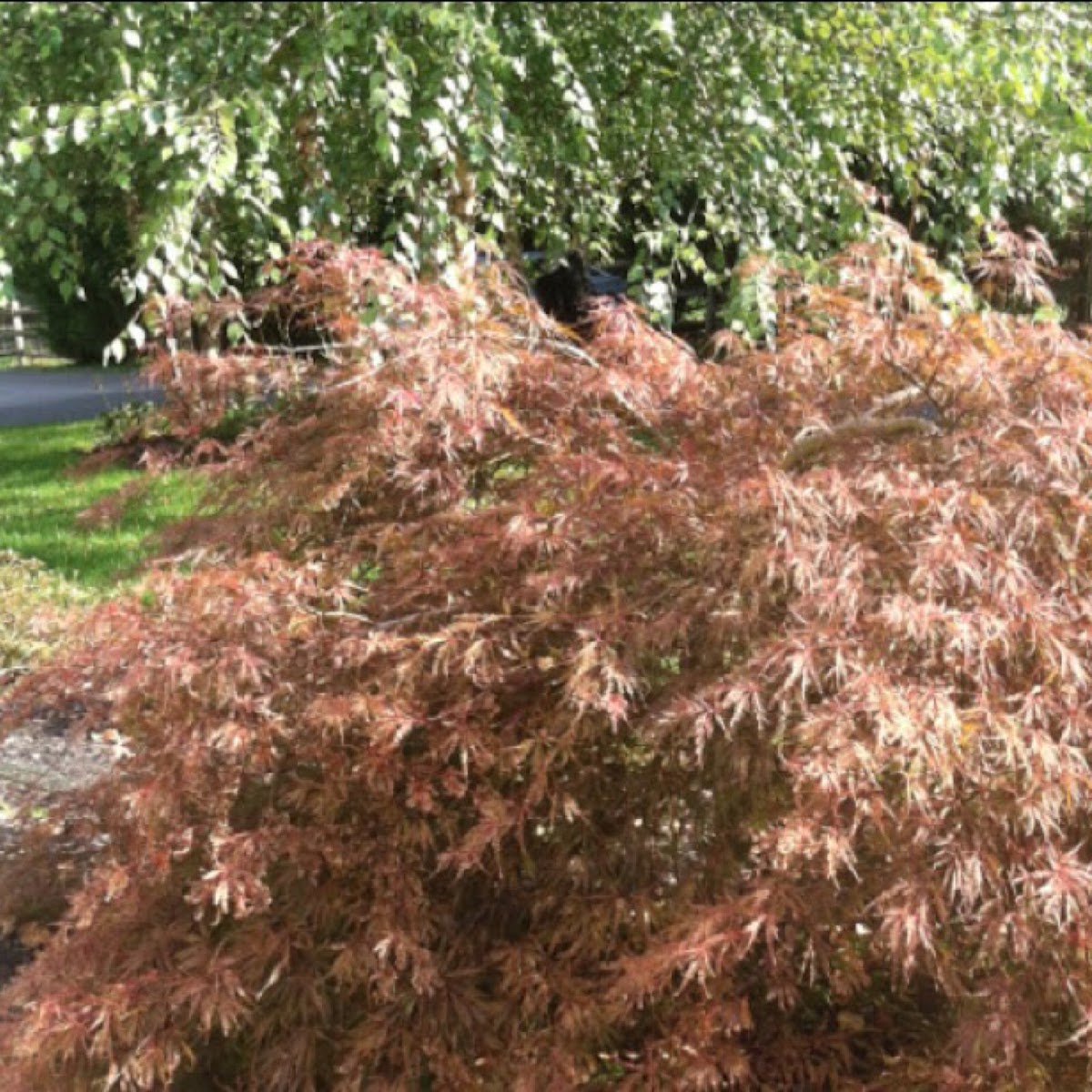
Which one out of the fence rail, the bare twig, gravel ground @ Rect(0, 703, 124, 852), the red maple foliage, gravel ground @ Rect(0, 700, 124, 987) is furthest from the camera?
the fence rail

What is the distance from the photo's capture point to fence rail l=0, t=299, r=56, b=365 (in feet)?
77.4

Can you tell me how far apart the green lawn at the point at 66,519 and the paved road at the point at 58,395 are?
2.01 meters

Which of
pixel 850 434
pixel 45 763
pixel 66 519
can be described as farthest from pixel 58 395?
pixel 850 434

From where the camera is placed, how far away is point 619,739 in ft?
7.13

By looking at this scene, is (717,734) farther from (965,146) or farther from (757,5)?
(965,146)

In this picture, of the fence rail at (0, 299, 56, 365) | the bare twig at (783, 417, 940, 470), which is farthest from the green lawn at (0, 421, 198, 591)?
the fence rail at (0, 299, 56, 365)

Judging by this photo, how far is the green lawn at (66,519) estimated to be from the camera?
6.39 m

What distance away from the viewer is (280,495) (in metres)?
2.54

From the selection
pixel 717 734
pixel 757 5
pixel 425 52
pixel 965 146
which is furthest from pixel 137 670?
pixel 965 146

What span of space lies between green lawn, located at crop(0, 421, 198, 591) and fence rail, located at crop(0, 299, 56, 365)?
13.8 metres

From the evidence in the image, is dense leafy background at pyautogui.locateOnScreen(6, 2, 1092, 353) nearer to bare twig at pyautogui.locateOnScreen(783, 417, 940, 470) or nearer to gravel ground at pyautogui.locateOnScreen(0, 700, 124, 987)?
gravel ground at pyautogui.locateOnScreen(0, 700, 124, 987)

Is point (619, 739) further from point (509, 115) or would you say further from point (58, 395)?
point (58, 395)

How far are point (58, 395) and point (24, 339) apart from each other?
27.8 feet

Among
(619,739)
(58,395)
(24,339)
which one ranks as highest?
(619,739)
